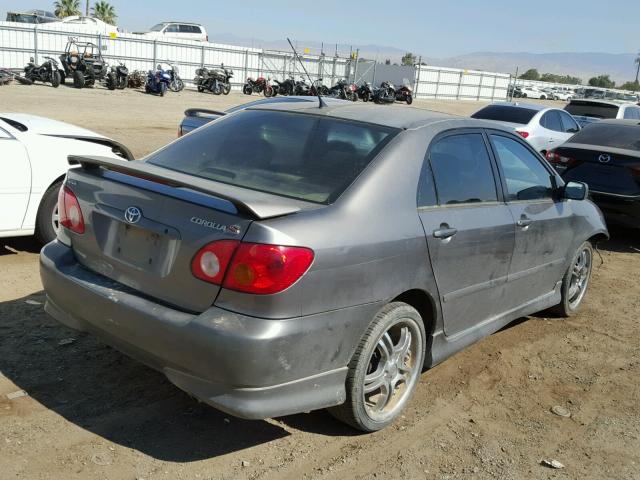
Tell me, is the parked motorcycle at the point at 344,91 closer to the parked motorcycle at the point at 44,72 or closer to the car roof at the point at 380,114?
the parked motorcycle at the point at 44,72

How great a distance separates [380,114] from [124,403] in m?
2.25

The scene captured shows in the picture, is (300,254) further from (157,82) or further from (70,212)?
(157,82)

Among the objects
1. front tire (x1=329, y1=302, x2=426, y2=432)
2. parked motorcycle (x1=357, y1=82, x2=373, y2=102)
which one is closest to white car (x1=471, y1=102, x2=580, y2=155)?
front tire (x1=329, y1=302, x2=426, y2=432)

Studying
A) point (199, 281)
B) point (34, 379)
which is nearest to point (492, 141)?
point (199, 281)

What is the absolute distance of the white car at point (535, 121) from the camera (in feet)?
44.5

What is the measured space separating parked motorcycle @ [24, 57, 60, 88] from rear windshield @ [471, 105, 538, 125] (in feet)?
57.3

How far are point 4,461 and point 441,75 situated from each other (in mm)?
44536

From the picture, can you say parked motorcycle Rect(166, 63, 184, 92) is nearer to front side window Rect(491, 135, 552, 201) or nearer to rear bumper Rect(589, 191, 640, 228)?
rear bumper Rect(589, 191, 640, 228)

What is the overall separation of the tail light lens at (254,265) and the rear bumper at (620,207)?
6.52m

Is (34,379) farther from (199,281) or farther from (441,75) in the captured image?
(441,75)

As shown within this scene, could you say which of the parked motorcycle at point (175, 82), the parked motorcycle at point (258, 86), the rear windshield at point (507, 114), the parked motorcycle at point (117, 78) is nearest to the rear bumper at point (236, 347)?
the rear windshield at point (507, 114)

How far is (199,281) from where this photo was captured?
3078mm

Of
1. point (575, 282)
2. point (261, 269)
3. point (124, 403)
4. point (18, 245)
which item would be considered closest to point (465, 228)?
point (261, 269)

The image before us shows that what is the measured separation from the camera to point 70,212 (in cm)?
374
